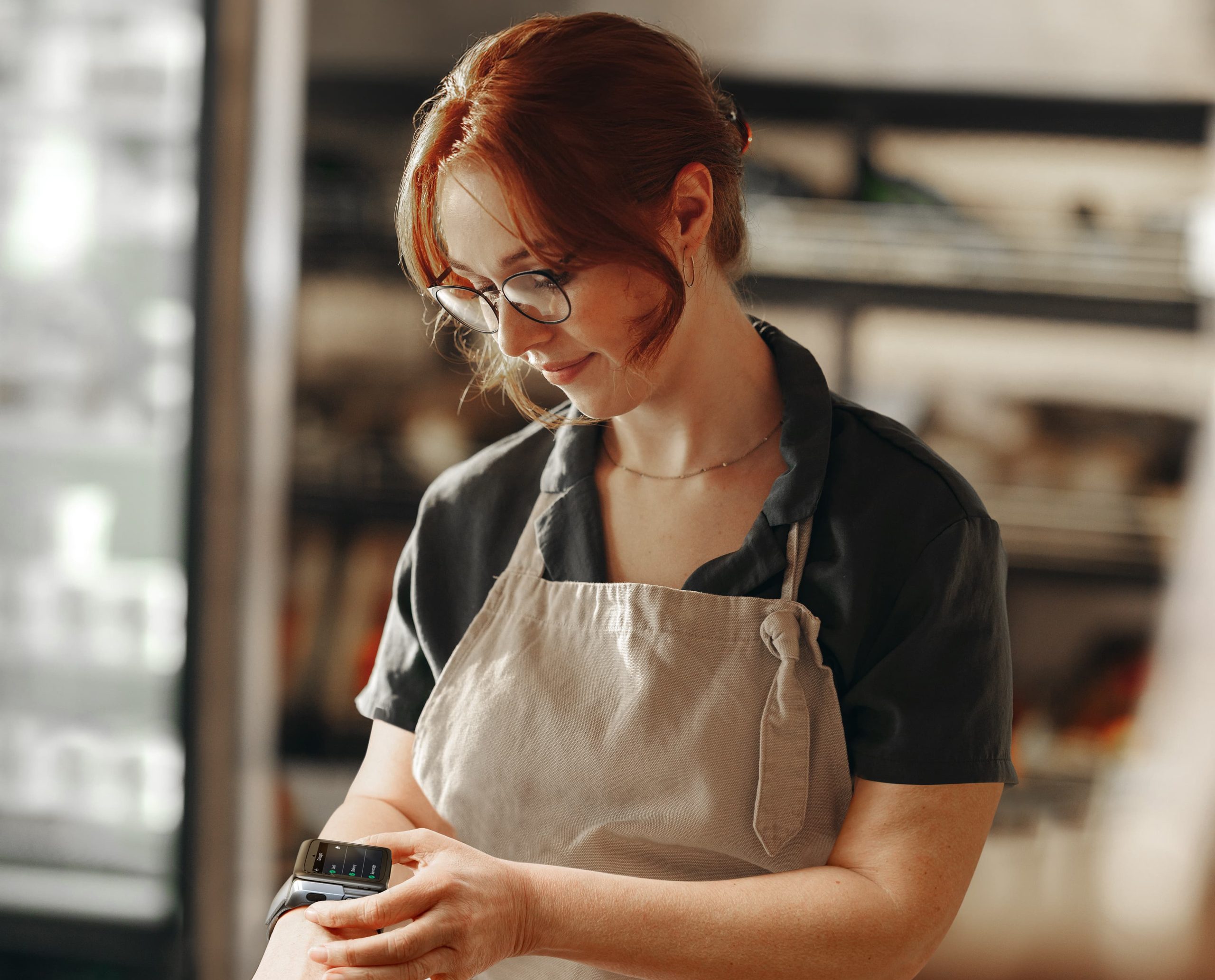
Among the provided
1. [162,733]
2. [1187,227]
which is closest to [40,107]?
[162,733]

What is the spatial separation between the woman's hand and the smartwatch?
0.04 m

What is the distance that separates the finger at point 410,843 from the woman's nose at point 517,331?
43cm

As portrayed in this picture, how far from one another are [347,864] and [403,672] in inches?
9.3

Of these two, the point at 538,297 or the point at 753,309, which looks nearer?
the point at 538,297

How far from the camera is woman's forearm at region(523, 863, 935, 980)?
816mm

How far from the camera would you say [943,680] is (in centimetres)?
83

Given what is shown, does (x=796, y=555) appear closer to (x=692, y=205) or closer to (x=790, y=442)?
(x=790, y=442)

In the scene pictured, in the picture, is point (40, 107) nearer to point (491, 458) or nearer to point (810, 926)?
point (491, 458)

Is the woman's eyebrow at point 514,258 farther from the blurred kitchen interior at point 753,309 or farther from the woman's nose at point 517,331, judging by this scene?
the blurred kitchen interior at point 753,309

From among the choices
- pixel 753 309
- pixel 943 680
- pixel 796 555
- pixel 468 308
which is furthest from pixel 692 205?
pixel 753 309

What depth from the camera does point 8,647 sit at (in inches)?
90.6

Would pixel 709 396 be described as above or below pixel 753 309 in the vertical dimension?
below

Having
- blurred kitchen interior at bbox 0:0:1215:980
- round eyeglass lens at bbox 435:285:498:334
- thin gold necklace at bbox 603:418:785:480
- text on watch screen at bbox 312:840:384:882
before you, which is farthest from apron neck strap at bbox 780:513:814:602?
blurred kitchen interior at bbox 0:0:1215:980

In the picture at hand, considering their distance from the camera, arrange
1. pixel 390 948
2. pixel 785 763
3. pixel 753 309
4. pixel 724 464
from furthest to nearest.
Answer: pixel 753 309, pixel 724 464, pixel 785 763, pixel 390 948
